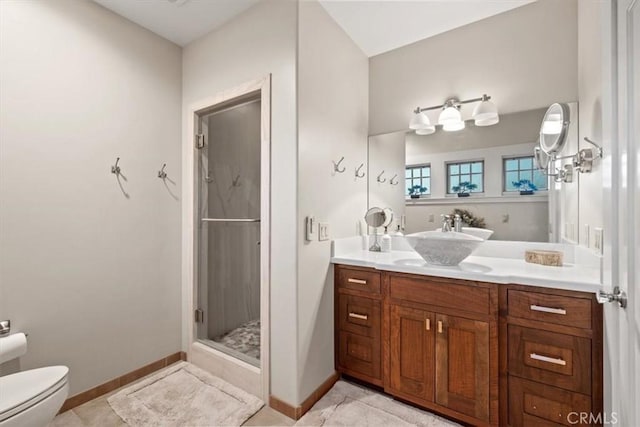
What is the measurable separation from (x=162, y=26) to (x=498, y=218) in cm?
280

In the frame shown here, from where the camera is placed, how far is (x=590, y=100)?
4.87ft

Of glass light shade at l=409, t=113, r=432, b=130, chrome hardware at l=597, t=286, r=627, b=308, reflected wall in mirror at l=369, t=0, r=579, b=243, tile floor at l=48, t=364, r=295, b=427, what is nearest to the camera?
chrome hardware at l=597, t=286, r=627, b=308

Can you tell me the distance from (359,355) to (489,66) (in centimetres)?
221

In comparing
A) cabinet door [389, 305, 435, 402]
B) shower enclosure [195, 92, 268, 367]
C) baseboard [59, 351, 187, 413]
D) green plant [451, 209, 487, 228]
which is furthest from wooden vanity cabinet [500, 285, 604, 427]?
baseboard [59, 351, 187, 413]

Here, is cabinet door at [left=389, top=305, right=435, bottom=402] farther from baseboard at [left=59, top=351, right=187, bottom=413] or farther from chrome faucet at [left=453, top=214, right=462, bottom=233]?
baseboard at [left=59, top=351, right=187, bottom=413]

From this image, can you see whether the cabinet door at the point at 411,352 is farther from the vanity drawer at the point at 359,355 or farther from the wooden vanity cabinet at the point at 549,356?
the wooden vanity cabinet at the point at 549,356

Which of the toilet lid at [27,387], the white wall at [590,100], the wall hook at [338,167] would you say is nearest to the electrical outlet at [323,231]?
the wall hook at [338,167]

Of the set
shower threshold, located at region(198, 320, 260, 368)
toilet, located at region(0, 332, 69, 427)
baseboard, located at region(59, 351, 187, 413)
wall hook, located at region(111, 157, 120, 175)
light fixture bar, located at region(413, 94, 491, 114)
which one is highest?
light fixture bar, located at region(413, 94, 491, 114)

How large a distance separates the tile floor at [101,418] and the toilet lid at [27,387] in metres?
0.41

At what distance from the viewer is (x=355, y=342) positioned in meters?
1.94

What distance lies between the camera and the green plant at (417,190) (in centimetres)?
225

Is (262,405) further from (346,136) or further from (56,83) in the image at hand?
(56,83)

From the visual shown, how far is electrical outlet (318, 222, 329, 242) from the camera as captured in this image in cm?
187

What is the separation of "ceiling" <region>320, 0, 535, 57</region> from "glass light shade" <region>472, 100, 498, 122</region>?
2.04 ft
